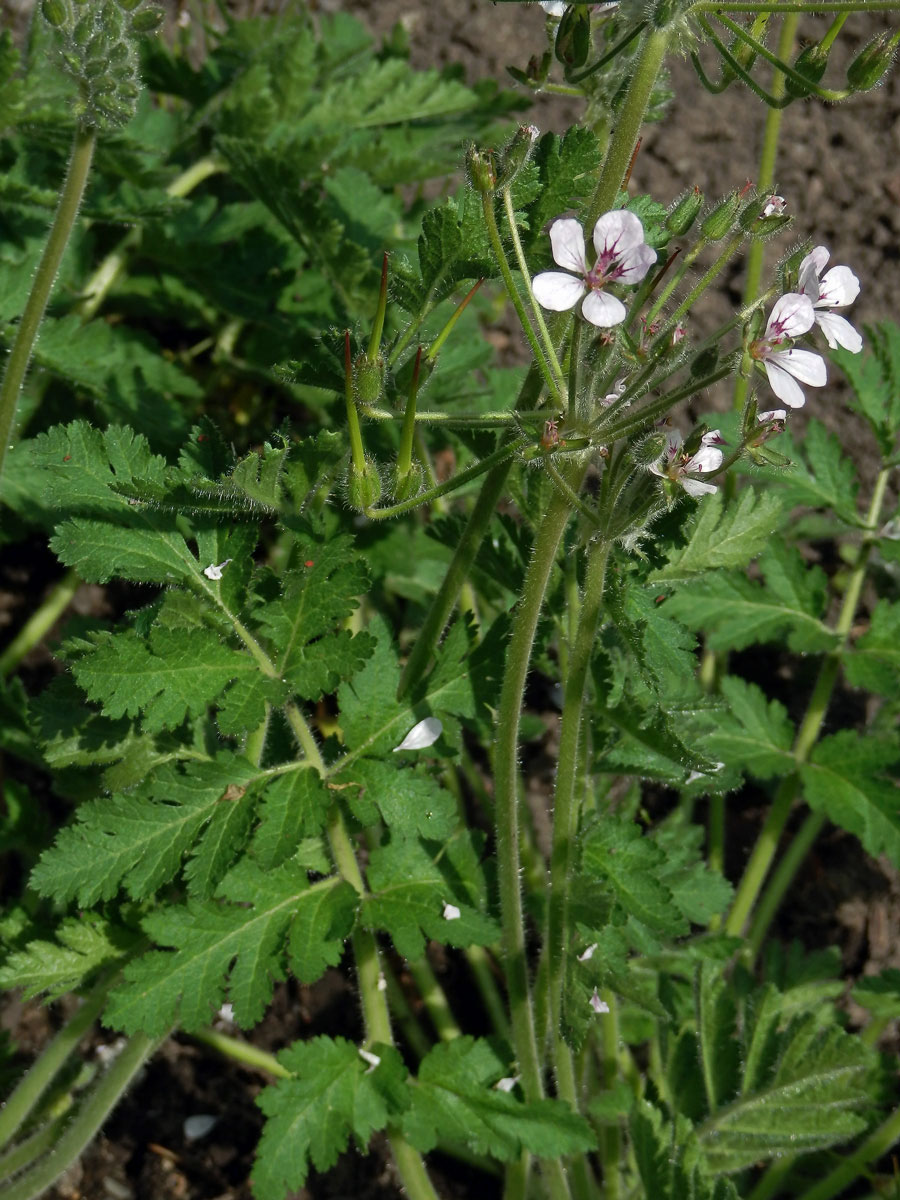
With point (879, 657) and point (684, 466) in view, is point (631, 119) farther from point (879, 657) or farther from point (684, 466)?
point (879, 657)

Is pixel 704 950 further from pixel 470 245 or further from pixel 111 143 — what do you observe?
pixel 111 143

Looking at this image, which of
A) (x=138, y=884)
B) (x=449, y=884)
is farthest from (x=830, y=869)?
(x=138, y=884)

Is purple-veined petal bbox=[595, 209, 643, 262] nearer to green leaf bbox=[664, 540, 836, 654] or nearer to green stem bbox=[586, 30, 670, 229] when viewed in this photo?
green stem bbox=[586, 30, 670, 229]

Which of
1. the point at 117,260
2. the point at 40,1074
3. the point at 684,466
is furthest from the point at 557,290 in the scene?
the point at 117,260

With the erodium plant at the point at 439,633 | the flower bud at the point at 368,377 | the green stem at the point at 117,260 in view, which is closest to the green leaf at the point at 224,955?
the erodium plant at the point at 439,633

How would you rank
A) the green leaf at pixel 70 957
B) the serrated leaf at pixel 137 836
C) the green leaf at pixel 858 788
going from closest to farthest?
the serrated leaf at pixel 137 836, the green leaf at pixel 70 957, the green leaf at pixel 858 788

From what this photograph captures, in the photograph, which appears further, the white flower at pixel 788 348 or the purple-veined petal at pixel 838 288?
the purple-veined petal at pixel 838 288

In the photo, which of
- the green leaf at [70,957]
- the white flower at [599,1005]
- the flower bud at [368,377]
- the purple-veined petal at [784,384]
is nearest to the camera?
the purple-veined petal at [784,384]

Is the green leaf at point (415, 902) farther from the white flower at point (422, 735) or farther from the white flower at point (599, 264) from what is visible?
the white flower at point (599, 264)
